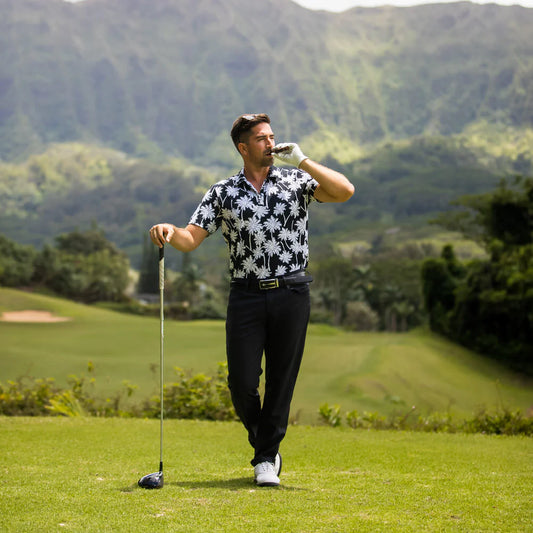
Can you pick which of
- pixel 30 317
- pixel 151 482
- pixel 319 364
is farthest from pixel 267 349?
pixel 30 317

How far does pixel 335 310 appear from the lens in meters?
83.9

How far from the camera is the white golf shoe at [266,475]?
13.7ft

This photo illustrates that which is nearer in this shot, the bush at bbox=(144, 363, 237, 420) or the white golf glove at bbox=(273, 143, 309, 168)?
the white golf glove at bbox=(273, 143, 309, 168)

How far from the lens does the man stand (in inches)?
167

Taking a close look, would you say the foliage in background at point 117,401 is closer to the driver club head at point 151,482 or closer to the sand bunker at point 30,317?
the driver club head at point 151,482

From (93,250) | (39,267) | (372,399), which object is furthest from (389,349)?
(93,250)

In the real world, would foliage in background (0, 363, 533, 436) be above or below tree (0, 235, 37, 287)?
below

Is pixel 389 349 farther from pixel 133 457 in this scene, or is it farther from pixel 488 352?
pixel 133 457

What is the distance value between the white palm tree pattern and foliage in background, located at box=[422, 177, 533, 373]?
34.6 m

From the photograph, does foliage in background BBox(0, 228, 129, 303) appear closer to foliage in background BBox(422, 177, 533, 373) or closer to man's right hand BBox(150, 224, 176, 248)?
foliage in background BBox(422, 177, 533, 373)

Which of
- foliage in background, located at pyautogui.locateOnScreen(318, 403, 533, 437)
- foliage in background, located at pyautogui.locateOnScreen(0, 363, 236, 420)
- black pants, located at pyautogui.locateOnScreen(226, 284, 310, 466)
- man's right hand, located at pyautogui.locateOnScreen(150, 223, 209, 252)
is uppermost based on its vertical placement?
man's right hand, located at pyautogui.locateOnScreen(150, 223, 209, 252)

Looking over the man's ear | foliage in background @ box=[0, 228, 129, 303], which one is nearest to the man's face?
the man's ear

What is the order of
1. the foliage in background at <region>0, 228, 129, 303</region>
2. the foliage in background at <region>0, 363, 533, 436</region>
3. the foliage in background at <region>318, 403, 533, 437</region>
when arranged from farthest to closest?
the foliage in background at <region>0, 228, 129, 303</region>, the foliage in background at <region>0, 363, 533, 436</region>, the foliage in background at <region>318, 403, 533, 437</region>

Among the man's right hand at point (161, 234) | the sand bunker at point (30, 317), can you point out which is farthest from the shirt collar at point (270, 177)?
the sand bunker at point (30, 317)
